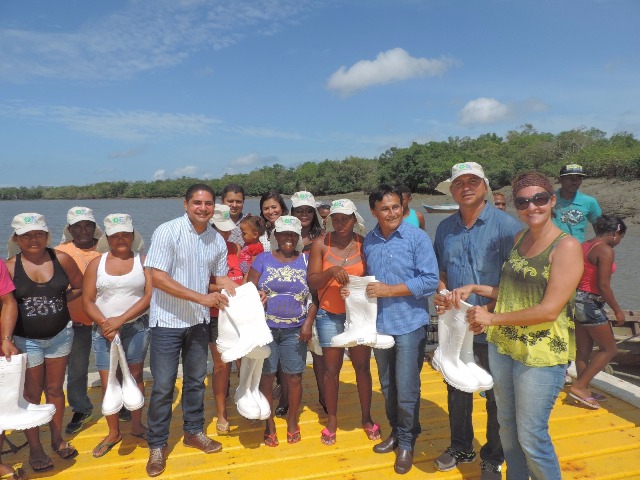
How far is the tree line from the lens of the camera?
35338mm

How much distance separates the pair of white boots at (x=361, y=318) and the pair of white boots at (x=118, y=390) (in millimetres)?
1586

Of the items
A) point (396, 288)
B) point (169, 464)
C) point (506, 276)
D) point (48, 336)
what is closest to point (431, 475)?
point (396, 288)

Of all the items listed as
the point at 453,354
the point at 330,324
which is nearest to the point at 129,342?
the point at 330,324

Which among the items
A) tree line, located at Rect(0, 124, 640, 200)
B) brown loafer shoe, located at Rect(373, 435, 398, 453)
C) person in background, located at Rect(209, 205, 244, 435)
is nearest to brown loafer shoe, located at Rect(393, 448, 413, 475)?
brown loafer shoe, located at Rect(373, 435, 398, 453)

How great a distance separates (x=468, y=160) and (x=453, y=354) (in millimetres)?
51906

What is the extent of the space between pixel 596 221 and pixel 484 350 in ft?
7.70

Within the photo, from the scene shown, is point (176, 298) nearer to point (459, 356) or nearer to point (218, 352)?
point (218, 352)

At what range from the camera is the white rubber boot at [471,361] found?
2852 millimetres

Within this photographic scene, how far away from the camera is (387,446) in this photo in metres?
A: 3.49

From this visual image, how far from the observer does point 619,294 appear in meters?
14.4

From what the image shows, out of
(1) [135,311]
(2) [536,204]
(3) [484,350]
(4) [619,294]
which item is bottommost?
(4) [619,294]

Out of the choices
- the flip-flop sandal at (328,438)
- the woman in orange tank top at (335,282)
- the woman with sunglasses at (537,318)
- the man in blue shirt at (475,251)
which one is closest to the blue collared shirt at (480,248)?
the man in blue shirt at (475,251)

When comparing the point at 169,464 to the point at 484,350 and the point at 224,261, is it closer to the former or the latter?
the point at 224,261

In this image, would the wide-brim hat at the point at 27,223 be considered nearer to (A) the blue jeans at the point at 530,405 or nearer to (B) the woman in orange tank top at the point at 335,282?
(B) the woman in orange tank top at the point at 335,282
